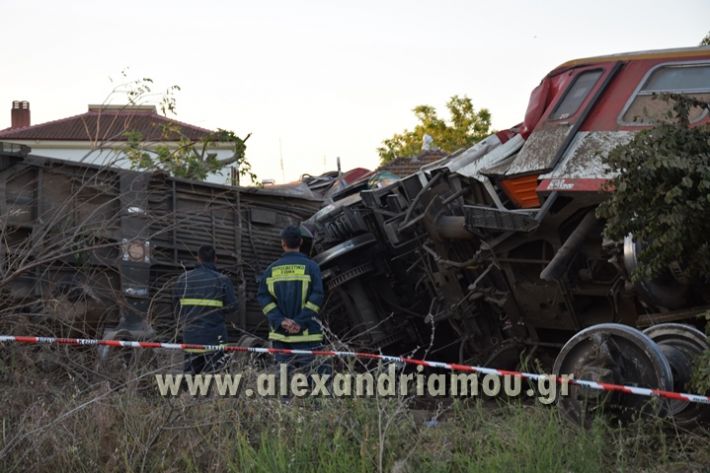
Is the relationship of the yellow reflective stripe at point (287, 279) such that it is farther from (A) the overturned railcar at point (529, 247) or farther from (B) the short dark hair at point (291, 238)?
(A) the overturned railcar at point (529, 247)

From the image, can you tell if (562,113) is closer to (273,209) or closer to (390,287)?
(390,287)

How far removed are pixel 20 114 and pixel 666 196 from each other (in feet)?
132

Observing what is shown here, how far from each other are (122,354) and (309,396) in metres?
1.68

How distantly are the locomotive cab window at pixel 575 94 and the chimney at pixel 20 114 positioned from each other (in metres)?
37.2

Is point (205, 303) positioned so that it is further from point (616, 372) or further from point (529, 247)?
point (616, 372)

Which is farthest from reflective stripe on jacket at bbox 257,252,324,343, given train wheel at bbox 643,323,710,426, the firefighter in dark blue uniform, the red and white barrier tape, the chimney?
the chimney

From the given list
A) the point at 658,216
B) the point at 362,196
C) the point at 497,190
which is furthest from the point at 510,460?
the point at 362,196

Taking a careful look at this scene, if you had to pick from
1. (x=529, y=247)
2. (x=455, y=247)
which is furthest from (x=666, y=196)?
(x=455, y=247)

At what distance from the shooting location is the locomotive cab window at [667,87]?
7539 millimetres

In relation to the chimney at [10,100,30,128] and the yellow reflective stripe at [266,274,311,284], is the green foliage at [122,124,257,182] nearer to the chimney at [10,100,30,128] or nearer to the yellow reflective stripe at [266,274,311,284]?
the yellow reflective stripe at [266,274,311,284]

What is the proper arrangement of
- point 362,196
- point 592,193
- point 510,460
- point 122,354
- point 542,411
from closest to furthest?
1. point 510,460
2. point 542,411
3. point 122,354
4. point 592,193
5. point 362,196

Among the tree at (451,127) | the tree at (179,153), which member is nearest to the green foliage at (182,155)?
the tree at (179,153)

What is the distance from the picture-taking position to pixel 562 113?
8.12 metres

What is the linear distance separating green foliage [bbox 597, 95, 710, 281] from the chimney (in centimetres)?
3936
